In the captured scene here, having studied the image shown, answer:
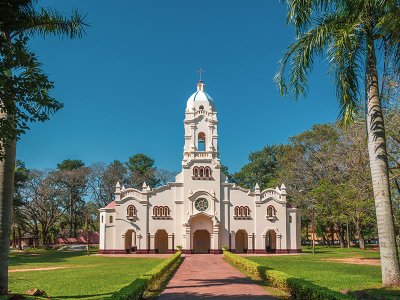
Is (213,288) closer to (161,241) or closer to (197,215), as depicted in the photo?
(197,215)

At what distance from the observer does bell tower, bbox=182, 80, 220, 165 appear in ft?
146

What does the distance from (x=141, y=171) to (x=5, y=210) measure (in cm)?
6333

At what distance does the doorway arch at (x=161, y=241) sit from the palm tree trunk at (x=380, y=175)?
33574 millimetres

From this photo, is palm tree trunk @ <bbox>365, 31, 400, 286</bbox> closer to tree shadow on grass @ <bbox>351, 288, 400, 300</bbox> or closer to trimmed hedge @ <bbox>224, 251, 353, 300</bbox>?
tree shadow on grass @ <bbox>351, 288, 400, 300</bbox>

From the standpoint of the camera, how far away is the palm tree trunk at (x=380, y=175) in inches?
510

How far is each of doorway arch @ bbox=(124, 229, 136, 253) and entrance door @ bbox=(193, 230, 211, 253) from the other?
6.28m

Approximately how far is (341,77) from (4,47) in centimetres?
1046

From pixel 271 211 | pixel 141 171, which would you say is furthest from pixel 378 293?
pixel 141 171

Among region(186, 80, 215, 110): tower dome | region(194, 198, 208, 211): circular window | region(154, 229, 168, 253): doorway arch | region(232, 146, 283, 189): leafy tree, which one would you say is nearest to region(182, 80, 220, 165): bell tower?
region(186, 80, 215, 110): tower dome

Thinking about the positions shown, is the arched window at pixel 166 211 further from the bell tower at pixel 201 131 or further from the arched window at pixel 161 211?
the bell tower at pixel 201 131

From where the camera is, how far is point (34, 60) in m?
8.62

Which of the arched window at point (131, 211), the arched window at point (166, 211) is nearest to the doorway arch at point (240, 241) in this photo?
the arched window at point (166, 211)

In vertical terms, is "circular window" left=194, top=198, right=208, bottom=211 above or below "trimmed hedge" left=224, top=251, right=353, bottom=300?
above

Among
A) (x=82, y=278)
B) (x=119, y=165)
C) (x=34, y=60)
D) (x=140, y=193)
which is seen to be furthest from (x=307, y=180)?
(x=34, y=60)
